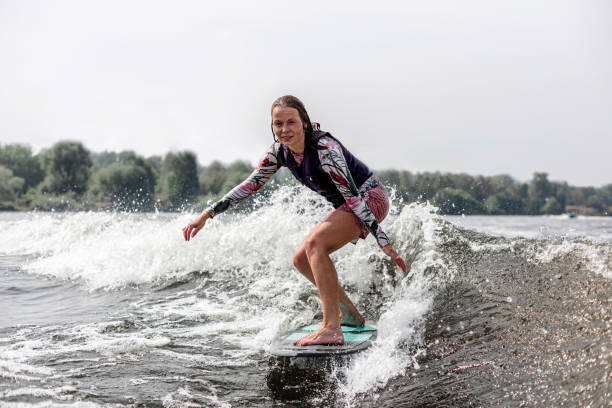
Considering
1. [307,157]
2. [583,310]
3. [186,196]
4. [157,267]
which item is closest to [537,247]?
[583,310]

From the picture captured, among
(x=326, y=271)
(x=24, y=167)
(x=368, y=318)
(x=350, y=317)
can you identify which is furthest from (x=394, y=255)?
(x=24, y=167)

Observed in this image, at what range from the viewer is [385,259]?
22.5 feet

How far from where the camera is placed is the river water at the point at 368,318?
3.42 meters

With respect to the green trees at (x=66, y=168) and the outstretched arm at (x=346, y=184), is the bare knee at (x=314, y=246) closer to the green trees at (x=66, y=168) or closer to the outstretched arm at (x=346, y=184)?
the outstretched arm at (x=346, y=184)

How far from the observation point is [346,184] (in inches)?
165

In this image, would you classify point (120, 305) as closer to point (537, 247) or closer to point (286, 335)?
point (286, 335)

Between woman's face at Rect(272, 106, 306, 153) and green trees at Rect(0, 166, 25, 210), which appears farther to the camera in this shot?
green trees at Rect(0, 166, 25, 210)

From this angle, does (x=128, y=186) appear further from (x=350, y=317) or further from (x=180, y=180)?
(x=350, y=317)

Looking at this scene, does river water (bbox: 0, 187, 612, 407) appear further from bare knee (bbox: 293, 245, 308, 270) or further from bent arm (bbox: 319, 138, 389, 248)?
bent arm (bbox: 319, 138, 389, 248)

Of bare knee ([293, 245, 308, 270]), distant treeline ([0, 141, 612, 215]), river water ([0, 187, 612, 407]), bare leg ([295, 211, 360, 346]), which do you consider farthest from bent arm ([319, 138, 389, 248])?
distant treeline ([0, 141, 612, 215])

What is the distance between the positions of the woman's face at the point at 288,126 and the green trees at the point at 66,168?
8601 centimetres

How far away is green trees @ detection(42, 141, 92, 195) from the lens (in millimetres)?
82125

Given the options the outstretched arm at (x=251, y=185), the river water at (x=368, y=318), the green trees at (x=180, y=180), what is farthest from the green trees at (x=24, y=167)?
the outstretched arm at (x=251, y=185)

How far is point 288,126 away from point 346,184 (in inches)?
27.6
